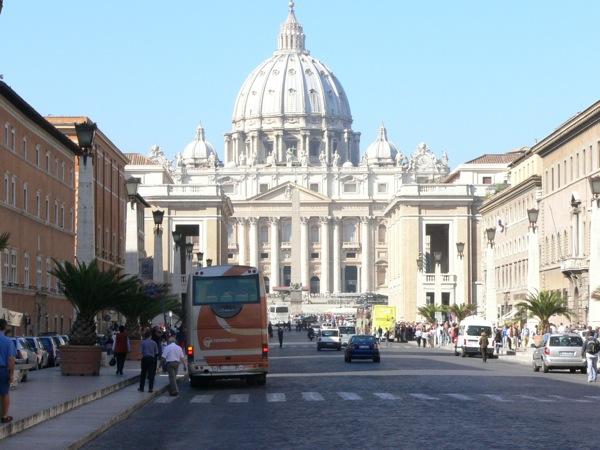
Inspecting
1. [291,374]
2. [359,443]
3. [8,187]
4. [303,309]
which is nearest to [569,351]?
[291,374]

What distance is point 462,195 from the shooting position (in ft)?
508

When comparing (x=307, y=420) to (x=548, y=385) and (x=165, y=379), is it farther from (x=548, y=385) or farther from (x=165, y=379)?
(x=165, y=379)

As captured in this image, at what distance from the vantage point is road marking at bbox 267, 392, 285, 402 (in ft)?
100

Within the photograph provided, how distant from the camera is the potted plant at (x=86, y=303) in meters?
38.8

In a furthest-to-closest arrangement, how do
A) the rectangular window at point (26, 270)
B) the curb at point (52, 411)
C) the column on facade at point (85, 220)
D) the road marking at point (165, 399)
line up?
the rectangular window at point (26, 270) → the column on facade at point (85, 220) → the road marking at point (165, 399) → the curb at point (52, 411)

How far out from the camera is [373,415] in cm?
2494

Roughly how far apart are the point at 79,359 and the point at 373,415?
50.4 ft

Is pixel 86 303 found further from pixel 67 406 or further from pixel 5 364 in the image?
pixel 5 364

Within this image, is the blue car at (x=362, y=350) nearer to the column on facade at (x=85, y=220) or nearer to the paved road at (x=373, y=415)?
the paved road at (x=373, y=415)

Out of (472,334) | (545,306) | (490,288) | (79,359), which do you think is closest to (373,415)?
(79,359)

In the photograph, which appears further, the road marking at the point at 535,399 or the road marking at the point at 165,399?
the road marking at the point at 165,399

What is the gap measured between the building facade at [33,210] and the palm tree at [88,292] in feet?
52.6

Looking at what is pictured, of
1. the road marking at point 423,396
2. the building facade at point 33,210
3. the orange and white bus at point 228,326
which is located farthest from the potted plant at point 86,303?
the building facade at point 33,210

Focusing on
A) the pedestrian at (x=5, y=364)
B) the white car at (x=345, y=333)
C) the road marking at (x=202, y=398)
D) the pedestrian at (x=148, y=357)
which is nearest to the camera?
the pedestrian at (x=5, y=364)
